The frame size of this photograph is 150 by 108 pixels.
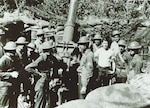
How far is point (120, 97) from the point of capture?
3.52m

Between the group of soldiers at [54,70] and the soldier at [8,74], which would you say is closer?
the soldier at [8,74]

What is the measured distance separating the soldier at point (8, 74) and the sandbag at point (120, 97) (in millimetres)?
3447

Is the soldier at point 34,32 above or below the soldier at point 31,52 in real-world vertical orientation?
above

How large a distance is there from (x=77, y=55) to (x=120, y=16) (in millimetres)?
5632

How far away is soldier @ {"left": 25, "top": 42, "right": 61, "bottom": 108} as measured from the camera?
7484 millimetres

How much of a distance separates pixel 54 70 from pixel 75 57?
4.00 feet

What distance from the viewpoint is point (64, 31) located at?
504 inches

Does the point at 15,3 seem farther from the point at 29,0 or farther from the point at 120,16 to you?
the point at 120,16

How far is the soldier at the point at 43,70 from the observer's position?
748 centimetres

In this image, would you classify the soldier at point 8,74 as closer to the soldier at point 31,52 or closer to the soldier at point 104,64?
the soldier at point 31,52

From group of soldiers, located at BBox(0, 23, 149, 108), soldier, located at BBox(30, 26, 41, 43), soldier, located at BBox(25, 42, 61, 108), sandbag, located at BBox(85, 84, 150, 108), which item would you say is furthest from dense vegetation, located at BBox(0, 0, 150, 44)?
sandbag, located at BBox(85, 84, 150, 108)

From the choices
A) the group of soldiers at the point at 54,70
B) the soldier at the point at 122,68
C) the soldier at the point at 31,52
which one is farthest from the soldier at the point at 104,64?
the soldier at the point at 31,52

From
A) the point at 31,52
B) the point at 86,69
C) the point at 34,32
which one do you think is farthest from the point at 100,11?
the point at 86,69

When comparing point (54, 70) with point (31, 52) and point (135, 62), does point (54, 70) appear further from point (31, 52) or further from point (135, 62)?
point (135, 62)
